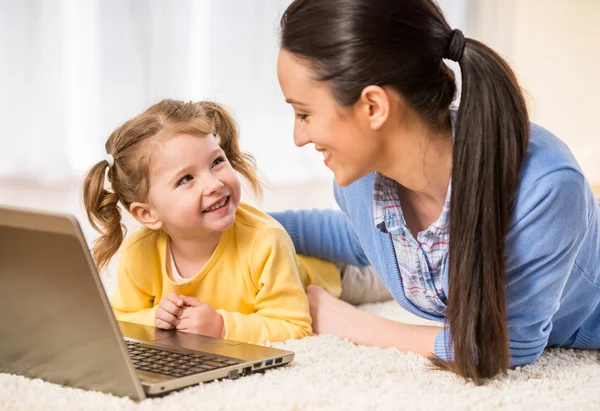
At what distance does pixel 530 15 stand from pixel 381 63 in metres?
2.07

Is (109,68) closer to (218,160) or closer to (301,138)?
(218,160)

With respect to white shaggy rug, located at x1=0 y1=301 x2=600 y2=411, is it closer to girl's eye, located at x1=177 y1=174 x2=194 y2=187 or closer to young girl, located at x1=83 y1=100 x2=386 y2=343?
young girl, located at x1=83 y1=100 x2=386 y2=343

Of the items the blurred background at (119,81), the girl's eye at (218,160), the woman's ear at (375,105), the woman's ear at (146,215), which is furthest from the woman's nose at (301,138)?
the blurred background at (119,81)

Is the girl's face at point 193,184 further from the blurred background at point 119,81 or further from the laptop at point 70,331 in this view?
the blurred background at point 119,81

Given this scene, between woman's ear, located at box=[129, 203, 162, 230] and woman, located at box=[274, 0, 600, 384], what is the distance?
0.43 metres

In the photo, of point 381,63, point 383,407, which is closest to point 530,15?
point 381,63

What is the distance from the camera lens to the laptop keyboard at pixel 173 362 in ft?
3.75

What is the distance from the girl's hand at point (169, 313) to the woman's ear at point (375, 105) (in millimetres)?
495

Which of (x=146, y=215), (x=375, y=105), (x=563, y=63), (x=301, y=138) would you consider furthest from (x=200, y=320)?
(x=563, y=63)

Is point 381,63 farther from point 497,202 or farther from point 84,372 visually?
point 84,372

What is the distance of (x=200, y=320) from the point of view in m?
1.42

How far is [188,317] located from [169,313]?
4cm

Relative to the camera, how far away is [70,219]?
966 mm

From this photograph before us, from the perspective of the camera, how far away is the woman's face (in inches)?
47.8
